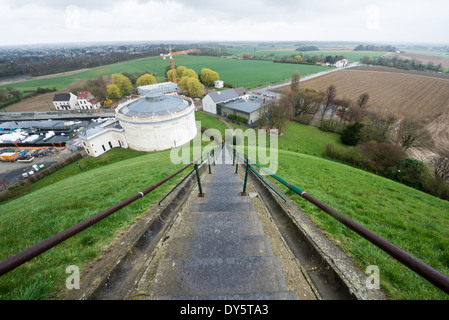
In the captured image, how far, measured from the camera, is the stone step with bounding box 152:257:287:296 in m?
2.36

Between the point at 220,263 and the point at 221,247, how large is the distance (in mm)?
436

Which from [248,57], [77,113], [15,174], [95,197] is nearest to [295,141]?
[95,197]

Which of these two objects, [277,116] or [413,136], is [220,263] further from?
[413,136]

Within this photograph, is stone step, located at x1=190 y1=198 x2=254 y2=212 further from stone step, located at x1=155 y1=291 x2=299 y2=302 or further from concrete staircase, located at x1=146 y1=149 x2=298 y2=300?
stone step, located at x1=155 y1=291 x2=299 y2=302

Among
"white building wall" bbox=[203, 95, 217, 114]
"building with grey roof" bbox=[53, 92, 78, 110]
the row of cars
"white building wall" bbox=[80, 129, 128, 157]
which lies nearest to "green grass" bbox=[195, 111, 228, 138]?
"white building wall" bbox=[203, 95, 217, 114]

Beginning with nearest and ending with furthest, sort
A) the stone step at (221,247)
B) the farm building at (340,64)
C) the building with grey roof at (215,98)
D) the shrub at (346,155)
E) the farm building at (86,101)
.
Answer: the stone step at (221,247), the shrub at (346,155), the building with grey roof at (215,98), the farm building at (86,101), the farm building at (340,64)

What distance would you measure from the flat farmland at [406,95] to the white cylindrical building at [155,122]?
124 ft

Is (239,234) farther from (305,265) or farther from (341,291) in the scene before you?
(341,291)

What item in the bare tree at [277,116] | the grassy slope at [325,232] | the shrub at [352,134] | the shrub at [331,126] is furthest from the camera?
the shrub at [331,126]

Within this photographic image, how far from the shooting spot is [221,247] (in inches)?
122

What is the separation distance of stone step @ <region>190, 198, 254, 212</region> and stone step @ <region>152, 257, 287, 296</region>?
2006 mm

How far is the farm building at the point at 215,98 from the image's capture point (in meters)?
42.2

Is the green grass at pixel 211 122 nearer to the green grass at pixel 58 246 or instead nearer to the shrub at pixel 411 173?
the shrub at pixel 411 173

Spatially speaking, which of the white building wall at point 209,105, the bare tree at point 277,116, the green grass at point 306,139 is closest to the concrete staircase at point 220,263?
the green grass at point 306,139
